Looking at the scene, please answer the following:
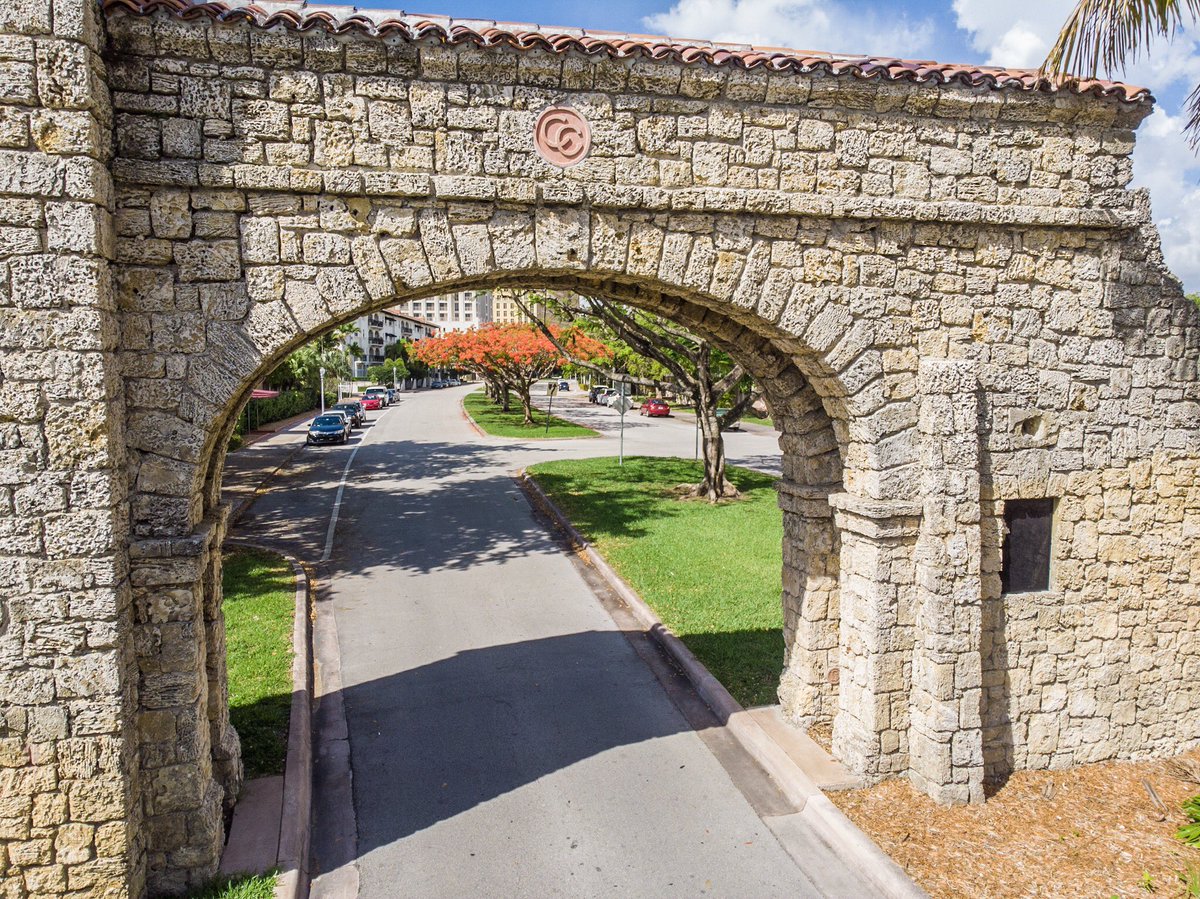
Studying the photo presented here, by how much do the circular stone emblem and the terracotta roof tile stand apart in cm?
41

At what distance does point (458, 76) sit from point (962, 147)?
3.87 meters

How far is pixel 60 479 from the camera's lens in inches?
183

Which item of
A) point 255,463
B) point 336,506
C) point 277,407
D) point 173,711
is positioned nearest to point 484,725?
point 173,711

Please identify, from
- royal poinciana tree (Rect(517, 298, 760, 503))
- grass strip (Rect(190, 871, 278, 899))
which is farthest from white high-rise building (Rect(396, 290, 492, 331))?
grass strip (Rect(190, 871, 278, 899))

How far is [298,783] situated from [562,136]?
546 cm

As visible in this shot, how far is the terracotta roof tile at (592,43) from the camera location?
16.1 ft

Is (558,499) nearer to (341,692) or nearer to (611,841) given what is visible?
(341,692)

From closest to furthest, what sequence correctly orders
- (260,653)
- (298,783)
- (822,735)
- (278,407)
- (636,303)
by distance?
(298,783) → (636,303) → (822,735) → (260,653) → (278,407)

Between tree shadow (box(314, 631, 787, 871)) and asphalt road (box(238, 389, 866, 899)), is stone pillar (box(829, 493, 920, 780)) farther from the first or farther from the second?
tree shadow (box(314, 631, 787, 871))

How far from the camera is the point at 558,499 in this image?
730 inches

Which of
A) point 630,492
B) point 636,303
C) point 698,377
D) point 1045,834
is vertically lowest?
point 1045,834

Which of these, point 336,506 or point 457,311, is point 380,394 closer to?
point 336,506

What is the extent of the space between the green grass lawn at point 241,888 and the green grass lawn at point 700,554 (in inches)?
182

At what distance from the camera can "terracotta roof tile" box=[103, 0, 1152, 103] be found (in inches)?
193
